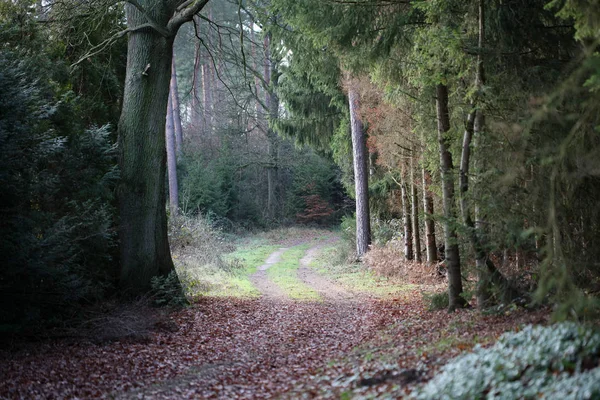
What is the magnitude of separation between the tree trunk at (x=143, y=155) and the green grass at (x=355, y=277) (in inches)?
228

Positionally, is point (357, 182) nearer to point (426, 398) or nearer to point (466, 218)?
point (466, 218)

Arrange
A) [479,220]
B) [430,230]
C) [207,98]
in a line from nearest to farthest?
1. [479,220]
2. [430,230]
3. [207,98]

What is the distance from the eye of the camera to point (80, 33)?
501 inches

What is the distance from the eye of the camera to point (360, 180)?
21.1m

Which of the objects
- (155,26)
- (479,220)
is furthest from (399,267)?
(155,26)

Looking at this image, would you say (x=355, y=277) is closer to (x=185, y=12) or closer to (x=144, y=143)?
(x=144, y=143)

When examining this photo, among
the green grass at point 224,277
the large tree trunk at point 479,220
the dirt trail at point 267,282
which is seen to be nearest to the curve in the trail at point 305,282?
the dirt trail at point 267,282

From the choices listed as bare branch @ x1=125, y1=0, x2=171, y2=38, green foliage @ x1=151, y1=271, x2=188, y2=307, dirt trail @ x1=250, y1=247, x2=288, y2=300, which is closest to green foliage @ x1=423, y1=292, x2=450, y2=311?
dirt trail @ x1=250, y1=247, x2=288, y2=300

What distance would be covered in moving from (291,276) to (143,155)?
859 cm

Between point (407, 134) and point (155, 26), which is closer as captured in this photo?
point (155, 26)

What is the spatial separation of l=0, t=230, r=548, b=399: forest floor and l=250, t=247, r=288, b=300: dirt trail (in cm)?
123

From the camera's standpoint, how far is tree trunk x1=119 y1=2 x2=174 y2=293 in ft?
40.1

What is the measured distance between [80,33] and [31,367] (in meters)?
7.74

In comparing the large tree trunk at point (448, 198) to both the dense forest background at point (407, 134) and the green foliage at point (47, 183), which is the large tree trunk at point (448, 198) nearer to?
the dense forest background at point (407, 134)
